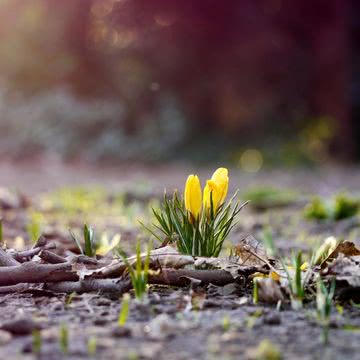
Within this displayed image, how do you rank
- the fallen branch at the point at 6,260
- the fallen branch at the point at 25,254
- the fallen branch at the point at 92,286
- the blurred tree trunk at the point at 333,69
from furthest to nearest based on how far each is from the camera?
1. the blurred tree trunk at the point at 333,69
2. the fallen branch at the point at 25,254
3. the fallen branch at the point at 6,260
4. the fallen branch at the point at 92,286

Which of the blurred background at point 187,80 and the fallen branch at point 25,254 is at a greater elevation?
the blurred background at point 187,80

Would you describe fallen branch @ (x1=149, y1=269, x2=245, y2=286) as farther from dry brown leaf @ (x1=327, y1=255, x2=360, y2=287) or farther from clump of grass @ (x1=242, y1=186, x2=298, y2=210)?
clump of grass @ (x1=242, y1=186, x2=298, y2=210)

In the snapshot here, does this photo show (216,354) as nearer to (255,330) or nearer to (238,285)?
(255,330)

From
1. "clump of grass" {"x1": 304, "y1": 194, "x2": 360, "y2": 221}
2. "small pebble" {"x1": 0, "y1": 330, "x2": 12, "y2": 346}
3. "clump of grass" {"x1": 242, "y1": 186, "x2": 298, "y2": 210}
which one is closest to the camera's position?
"small pebble" {"x1": 0, "y1": 330, "x2": 12, "y2": 346}

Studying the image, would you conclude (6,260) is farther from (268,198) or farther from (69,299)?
(268,198)

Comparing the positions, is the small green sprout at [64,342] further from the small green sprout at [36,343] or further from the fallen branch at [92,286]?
the fallen branch at [92,286]

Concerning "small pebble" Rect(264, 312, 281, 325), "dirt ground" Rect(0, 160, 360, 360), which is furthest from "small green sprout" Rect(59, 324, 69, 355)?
"small pebble" Rect(264, 312, 281, 325)

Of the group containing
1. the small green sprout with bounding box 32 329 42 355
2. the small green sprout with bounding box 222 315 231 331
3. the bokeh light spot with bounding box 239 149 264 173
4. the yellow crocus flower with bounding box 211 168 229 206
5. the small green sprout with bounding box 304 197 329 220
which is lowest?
the small green sprout with bounding box 32 329 42 355

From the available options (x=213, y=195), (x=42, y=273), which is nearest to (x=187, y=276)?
(x=213, y=195)

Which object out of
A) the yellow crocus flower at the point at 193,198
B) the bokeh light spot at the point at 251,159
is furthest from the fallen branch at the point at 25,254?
the bokeh light spot at the point at 251,159
